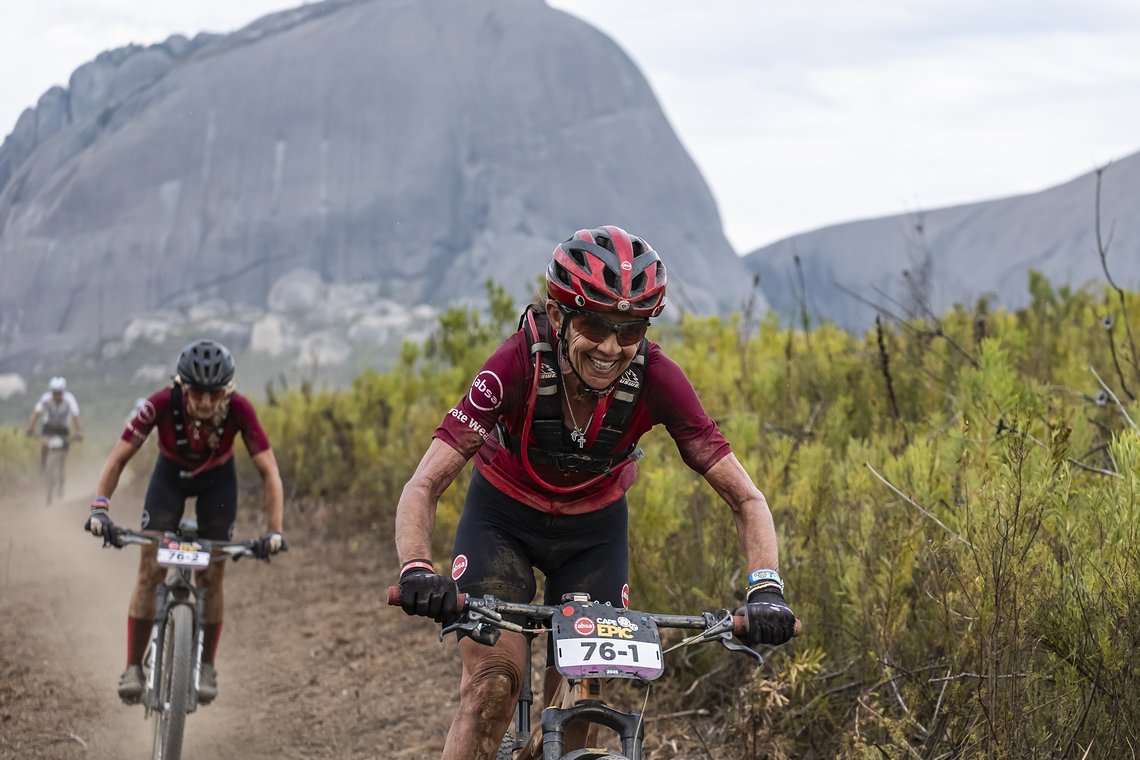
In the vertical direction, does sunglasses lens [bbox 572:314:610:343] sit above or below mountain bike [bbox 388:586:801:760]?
above

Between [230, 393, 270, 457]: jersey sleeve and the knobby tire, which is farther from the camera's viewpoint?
[230, 393, 270, 457]: jersey sleeve

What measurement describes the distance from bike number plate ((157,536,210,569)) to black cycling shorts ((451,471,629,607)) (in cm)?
272

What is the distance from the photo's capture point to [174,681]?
602 centimetres

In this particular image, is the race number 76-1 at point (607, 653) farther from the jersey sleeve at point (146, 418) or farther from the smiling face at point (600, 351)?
the jersey sleeve at point (146, 418)

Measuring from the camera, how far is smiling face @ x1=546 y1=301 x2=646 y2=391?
3.63 meters

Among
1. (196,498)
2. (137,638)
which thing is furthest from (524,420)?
(196,498)

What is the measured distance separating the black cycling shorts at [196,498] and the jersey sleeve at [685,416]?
408 cm

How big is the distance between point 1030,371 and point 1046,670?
15.0 ft

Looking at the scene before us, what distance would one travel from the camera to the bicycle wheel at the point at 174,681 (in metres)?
5.95

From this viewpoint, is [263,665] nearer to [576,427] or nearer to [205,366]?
[205,366]

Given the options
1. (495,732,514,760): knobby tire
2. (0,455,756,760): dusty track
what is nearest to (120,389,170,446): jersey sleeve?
(0,455,756,760): dusty track

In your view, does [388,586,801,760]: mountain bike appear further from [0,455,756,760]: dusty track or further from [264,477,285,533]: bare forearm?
[264,477,285,533]: bare forearm

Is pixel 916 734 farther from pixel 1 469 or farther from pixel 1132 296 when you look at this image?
→ pixel 1 469

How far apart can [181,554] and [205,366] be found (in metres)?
1.03
